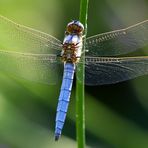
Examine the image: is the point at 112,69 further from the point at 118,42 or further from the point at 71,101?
the point at 71,101

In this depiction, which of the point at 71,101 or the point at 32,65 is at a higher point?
the point at 32,65

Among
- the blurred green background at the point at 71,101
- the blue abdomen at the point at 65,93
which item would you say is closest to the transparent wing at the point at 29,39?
the blue abdomen at the point at 65,93

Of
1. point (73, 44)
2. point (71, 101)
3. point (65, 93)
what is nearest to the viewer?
point (65, 93)

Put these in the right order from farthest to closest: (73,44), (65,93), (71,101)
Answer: (71,101) < (73,44) < (65,93)

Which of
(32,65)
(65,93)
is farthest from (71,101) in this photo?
(65,93)

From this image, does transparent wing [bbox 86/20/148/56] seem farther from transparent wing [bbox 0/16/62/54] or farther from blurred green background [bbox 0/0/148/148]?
blurred green background [bbox 0/0/148/148]

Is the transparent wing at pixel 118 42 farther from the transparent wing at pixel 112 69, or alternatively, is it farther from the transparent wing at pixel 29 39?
the transparent wing at pixel 29 39
